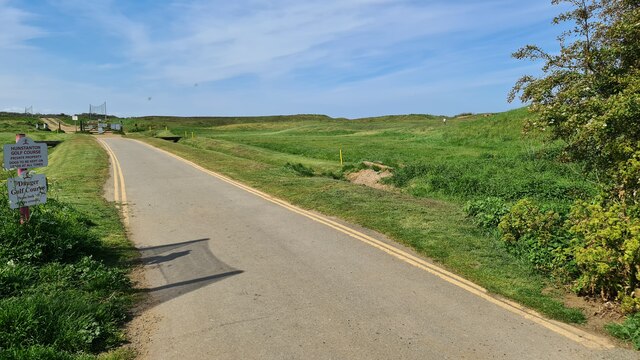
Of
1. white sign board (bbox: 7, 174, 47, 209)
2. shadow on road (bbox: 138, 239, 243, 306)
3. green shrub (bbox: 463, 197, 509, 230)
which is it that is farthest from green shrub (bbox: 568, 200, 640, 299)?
white sign board (bbox: 7, 174, 47, 209)

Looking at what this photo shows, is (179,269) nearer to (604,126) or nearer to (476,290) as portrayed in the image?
(476,290)

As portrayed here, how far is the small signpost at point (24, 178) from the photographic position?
7.43m

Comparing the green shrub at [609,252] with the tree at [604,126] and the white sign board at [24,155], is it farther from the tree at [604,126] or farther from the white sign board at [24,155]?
the white sign board at [24,155]

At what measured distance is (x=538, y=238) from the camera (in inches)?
316

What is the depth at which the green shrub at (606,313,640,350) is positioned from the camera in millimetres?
5219

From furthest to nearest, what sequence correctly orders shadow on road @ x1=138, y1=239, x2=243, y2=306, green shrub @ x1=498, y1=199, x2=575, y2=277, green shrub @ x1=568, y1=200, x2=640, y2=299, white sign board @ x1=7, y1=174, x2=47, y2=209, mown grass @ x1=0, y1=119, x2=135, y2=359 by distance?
white sign board @ x1=7, y1=174, x2=47, y2=209, green shrub @ x1=498, y1=199, x2=575, y2=277, shadow on road @ x1=138, y1=239, x2=243, y2=306, green shrub @ x1=568, y1=200, x2=640, y2=299, mown grass @ x1=0, y1=119, x2=135, y2=359

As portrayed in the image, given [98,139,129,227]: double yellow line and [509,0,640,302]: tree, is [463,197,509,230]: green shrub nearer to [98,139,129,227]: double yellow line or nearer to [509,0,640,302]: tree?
[509,0,640,302]: tree

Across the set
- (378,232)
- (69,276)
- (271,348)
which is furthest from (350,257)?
(69,276)

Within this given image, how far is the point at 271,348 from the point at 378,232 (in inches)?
217

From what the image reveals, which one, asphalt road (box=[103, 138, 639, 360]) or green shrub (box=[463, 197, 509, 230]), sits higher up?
green shrub (box=[463, 197, 509, 230])

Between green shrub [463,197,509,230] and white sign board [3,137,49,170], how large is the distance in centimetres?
866

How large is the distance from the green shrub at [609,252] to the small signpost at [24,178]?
8316 mm

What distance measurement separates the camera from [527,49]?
8.22 metres

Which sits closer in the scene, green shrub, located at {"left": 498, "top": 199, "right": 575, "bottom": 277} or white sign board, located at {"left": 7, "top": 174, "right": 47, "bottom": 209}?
green shrub, located at {"left": 498, "top": 199, "right": 575, "bottom": 277}
